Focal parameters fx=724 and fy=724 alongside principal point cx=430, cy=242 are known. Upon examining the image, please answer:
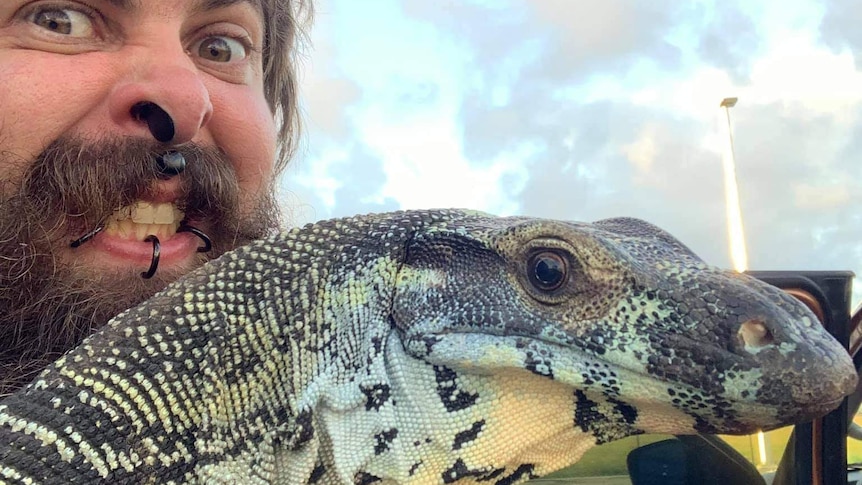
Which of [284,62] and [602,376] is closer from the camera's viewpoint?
[602,376]

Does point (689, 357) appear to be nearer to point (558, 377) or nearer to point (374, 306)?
point (558, 377)

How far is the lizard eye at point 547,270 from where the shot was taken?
1.94 m

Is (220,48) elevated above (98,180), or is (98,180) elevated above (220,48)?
(220,48)

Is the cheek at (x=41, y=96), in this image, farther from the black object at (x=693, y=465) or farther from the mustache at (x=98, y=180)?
the black object at (x=693, y=465)

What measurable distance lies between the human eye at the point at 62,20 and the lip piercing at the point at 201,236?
3.12ft

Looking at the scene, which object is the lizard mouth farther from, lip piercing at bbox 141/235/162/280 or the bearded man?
the bearded man

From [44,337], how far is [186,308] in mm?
1004

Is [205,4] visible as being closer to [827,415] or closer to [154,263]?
[154,263]

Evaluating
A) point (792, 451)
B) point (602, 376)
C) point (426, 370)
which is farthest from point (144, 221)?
point (792, 451)

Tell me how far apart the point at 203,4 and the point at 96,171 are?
1.07 meters

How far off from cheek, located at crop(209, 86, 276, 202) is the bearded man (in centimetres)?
8

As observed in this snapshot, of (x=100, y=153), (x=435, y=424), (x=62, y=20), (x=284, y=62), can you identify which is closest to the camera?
(x=435, y=424)

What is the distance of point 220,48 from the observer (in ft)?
12.1

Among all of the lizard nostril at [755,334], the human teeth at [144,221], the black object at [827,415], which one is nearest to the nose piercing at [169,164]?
the human teeth at [144,221]
